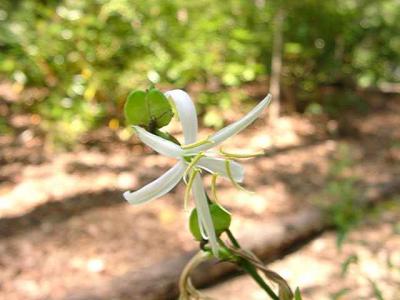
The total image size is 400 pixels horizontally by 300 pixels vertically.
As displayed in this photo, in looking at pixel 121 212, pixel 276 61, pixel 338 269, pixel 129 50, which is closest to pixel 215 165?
pixel 338 269

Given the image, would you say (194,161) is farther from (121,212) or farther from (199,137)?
(199,137)

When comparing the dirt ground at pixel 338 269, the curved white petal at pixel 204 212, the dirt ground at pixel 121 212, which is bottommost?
the dirt ground at pixel 338 269

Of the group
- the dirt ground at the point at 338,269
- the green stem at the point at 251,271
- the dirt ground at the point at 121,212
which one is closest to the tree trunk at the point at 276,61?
the dirt ground at the point at 121,212

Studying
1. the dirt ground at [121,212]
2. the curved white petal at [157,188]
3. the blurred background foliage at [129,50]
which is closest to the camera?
the curved white petal at [157,188]

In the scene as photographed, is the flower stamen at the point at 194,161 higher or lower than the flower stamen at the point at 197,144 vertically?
lower

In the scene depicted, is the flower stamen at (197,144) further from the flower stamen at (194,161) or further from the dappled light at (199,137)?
the dappled light at (199,137)

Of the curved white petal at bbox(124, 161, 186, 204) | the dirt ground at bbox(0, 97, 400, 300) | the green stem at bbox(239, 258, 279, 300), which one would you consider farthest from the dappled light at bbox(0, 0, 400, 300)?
the curved white petal at bbox(124, 161, 186, 204)

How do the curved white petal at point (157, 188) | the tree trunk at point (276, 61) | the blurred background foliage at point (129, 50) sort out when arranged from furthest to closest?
the tree trunk at point (276, 61), the blurred background foliage at point (129, 50), the curved white petal at point (157, 188)

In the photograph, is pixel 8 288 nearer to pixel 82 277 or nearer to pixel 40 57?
pixel 82 277
